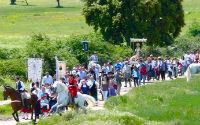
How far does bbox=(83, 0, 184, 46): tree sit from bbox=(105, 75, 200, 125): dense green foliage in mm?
17687

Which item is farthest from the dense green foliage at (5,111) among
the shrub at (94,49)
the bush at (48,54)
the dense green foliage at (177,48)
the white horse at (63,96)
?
the dense green foliage at (177,48)

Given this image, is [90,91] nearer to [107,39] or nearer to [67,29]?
[107,39]

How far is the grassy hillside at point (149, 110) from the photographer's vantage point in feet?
77.4

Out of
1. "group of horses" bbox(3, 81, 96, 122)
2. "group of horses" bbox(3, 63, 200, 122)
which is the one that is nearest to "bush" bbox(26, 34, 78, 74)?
"group of horses" bbox(3, 63, 200, 122)

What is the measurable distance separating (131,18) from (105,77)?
23601 millimetres

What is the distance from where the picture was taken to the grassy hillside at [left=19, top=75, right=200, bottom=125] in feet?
77.4

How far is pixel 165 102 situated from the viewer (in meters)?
30.2

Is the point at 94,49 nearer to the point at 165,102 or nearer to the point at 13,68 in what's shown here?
the point at 13,68

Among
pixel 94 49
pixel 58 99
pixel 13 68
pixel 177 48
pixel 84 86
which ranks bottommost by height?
pixel 177 48

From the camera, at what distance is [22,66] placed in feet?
151

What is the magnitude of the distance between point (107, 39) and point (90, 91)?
24336 millimetres

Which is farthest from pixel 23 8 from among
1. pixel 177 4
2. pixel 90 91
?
pixel 90 91

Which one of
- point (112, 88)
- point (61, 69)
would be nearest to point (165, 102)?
point (112, 88)

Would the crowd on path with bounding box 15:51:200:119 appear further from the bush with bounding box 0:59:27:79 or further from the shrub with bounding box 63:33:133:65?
the bush with bounding box 0:59:27:79
